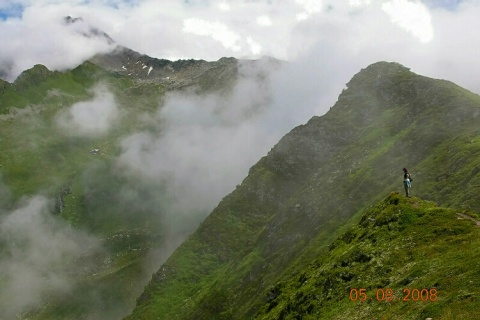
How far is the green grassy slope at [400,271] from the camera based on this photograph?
3788cm

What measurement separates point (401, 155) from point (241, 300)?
87.1 meters

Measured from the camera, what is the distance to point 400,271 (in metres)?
47.2

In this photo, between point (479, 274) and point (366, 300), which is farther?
point (366, 300)

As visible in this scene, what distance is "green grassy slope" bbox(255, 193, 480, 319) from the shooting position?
124ft

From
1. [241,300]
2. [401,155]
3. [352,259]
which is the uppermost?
[401,155]

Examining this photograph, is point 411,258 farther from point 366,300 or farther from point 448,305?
point 448,305

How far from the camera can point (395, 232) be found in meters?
56.8

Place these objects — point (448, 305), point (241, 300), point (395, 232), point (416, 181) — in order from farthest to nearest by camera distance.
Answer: point (241, 300) → point (416, 181) → point (395, 232) → point (448, 305)

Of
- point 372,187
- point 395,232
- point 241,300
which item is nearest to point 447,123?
point 372,187
